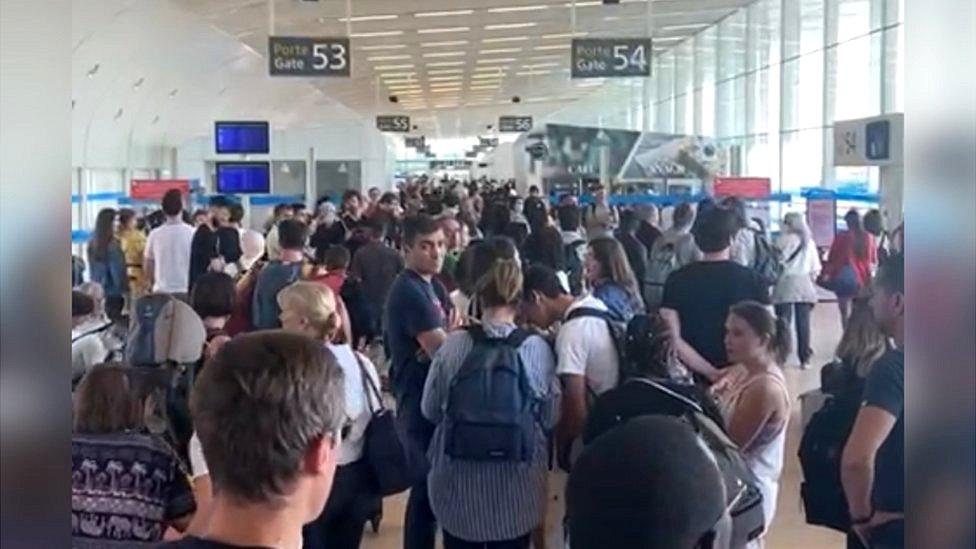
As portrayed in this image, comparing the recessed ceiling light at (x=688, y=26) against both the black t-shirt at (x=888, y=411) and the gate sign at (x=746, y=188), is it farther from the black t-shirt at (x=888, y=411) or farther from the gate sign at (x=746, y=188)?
the black t-shirt at (x=888, y=411)

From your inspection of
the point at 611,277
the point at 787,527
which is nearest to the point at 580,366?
the point at 611,277

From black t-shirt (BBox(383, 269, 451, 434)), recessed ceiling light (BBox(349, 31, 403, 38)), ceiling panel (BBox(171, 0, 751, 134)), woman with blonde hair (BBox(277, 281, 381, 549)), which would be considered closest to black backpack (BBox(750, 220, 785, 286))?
black t-shirt (BBox(383, 269, 451, 434))

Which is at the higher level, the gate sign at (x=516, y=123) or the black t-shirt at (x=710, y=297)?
the gate sign at (x=516, y=123)

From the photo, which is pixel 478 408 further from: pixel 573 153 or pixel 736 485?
pixel 573 153

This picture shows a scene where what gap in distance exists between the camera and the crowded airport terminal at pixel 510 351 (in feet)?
5.96

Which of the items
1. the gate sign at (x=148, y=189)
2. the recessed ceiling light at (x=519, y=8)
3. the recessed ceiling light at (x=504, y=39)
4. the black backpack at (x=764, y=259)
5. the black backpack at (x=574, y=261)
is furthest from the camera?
the recessed ceiling light at (x=504, y=39)

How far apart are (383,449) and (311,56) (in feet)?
44.0

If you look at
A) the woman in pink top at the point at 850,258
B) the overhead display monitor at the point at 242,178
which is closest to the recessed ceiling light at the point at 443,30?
the overhead display monitor at the point at 242,178

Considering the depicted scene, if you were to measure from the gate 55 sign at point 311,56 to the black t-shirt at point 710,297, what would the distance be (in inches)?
467

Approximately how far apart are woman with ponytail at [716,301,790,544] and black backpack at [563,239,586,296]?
3.71 meters

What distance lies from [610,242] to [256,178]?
14.3m

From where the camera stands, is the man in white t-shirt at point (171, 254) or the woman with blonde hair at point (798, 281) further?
the woman with blonde hair at point (798, 281)

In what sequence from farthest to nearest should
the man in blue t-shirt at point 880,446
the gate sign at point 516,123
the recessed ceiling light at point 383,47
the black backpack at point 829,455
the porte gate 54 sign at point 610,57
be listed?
the gate sign at point 516,123
the recessed ceiling light at point 383,47
the porte gate 54 sign at point 610,57
the black backpack at point 829,455
the man in blue t-shirt at point 880,446

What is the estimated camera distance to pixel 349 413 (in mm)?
4129
